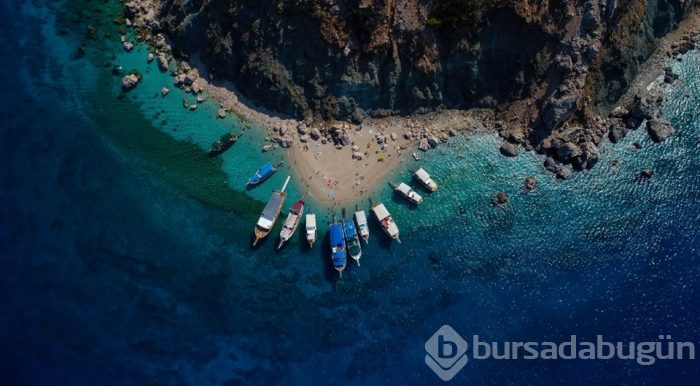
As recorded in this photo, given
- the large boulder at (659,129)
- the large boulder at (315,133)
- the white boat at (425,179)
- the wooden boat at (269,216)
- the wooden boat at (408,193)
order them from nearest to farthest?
the wooden boat at (269,216)
the wooden boat at (408,193)
the white boat at (425,179)
the large boulder at (315,133)
the large boulder at (659,129)

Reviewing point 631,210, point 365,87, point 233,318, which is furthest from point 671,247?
point 233,318

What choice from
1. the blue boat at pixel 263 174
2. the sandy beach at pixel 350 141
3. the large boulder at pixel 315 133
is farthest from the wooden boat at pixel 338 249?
the large boulder at pixel 315 133

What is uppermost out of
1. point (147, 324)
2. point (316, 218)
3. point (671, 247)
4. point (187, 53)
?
Result: point (187, 53)

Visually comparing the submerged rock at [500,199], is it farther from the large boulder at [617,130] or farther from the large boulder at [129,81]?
the large boulder at [129,81]

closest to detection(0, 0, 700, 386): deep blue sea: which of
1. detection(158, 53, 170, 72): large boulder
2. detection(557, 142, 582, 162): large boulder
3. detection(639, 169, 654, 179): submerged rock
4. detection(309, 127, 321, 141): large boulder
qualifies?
detection(639, 169, 654, 179): submerged rock

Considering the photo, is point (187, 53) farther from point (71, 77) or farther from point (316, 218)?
point (316, 218)

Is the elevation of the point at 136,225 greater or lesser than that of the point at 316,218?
lesser

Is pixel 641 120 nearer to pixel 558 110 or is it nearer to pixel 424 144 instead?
pixel 558 110
